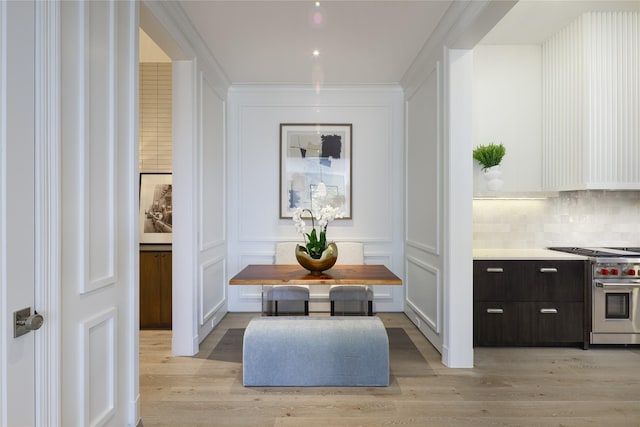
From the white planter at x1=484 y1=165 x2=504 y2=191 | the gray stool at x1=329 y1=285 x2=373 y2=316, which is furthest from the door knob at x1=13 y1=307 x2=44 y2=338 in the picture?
the white planter at x1=484 y1=165 x2=504 y2=191

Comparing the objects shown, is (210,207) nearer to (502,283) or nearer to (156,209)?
(156,209)

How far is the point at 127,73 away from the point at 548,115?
411 centimetres

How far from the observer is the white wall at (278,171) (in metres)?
5.04

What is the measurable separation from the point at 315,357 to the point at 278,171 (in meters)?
2.69

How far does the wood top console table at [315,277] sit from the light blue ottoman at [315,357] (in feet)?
1.19

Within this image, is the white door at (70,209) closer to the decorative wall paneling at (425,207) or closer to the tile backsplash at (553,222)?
the decorative wall paneling at (425,207)

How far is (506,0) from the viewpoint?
2500 mm

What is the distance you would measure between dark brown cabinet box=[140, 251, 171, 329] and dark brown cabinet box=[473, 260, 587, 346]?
3.12 metres

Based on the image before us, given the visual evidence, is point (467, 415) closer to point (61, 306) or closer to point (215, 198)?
point (61, 306)

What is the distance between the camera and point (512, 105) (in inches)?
174

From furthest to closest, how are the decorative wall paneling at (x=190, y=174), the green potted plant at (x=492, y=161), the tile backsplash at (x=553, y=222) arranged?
the tile backsplash at (x=553, y=222) < the green potted plant at (x=492, y=161) < the decorative wall paneling at (x=190, y=174)

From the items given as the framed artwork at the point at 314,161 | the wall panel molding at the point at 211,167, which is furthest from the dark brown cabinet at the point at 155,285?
the framed artwork at the point at 314,161

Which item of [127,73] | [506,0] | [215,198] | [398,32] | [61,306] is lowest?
[61,306]

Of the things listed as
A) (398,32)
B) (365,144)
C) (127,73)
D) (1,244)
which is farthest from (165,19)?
(365,144)
